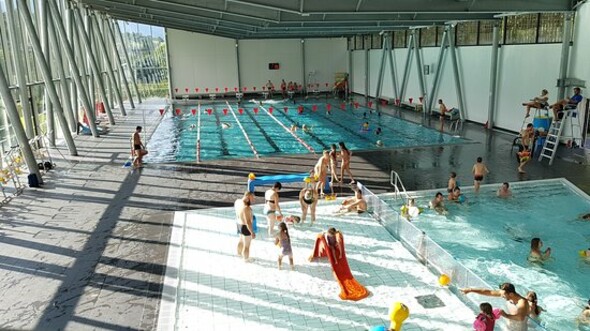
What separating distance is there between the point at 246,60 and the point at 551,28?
24.1m

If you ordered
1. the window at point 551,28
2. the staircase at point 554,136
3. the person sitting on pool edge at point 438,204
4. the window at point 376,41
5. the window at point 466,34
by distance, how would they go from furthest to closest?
the window at point 376,41 → the window at point 466,34 → the window at point 551,28 → the staircase at point 554,136 → the person sitting on pool edge at point 438,204

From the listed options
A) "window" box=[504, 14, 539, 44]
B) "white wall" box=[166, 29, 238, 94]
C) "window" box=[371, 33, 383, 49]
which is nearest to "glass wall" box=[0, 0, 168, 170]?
"white wall" box=[166, 29, 238, 94]

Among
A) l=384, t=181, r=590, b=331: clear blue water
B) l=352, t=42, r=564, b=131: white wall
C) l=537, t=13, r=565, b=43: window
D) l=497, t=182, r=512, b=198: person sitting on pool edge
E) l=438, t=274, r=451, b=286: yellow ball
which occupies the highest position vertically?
l=537, t=13, r=565, b=43: window

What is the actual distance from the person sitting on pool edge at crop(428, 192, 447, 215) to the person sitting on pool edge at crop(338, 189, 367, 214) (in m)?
1.57

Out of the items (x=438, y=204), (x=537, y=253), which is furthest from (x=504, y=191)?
(x=537, y=253)

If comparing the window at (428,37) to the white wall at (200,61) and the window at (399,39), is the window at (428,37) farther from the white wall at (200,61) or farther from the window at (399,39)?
the white wall at (200,61)

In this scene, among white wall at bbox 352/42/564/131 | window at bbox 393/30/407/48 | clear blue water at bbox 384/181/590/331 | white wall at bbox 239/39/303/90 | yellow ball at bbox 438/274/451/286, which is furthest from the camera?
white wall at bbox 239/39/303/90

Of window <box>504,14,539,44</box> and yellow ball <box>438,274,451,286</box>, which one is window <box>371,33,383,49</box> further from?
yellow ball <box>438,274,451,286</box>

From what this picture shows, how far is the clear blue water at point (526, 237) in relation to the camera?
689cm

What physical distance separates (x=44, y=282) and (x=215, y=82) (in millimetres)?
29746

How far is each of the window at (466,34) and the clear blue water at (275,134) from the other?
170 inches

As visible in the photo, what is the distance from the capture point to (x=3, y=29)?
1431 centimetres

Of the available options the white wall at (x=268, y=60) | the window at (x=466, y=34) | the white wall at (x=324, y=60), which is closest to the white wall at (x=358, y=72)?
the white wall at (x=324, y=60)

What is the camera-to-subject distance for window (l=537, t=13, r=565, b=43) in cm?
1498
